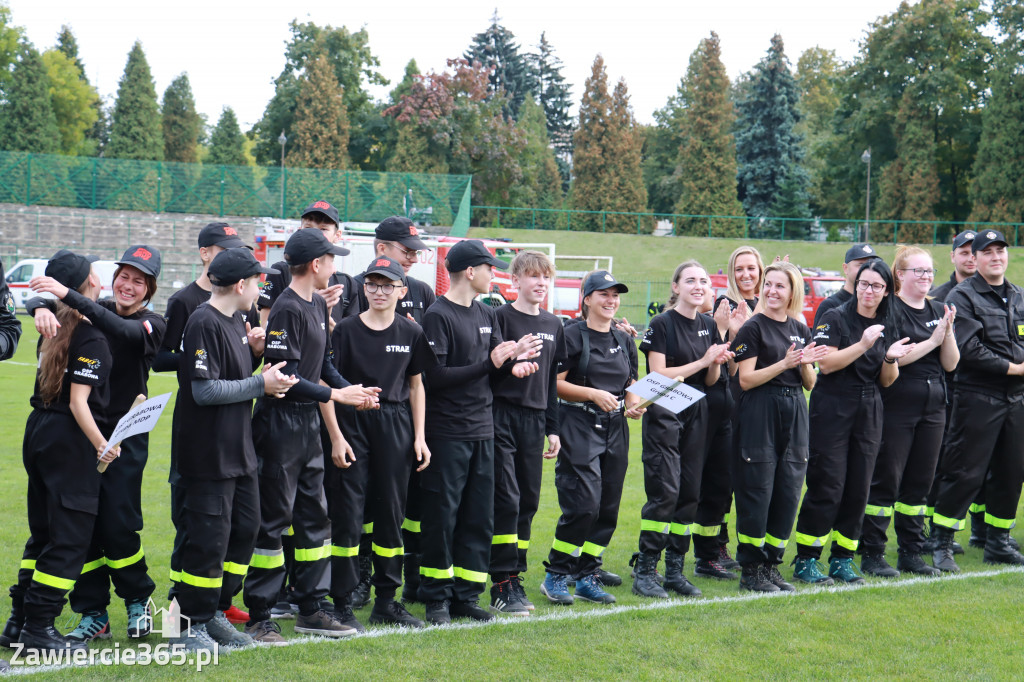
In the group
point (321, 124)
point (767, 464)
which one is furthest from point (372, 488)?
point (321, 124)

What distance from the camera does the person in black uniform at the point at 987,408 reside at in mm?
7840

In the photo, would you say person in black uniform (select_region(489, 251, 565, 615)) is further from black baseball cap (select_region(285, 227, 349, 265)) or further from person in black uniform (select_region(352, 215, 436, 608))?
black baseball cap (select_region(285, 227, 349, 265))

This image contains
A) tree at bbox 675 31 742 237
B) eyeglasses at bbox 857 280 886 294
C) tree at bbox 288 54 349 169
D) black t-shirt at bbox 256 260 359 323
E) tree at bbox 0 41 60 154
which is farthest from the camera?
tree at bbox 0 41 60 154

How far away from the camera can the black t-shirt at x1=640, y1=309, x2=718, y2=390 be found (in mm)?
7039

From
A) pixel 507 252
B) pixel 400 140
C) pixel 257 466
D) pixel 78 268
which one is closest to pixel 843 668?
pixel 257 466

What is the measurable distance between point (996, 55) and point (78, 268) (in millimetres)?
55521

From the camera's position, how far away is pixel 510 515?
6.36 m

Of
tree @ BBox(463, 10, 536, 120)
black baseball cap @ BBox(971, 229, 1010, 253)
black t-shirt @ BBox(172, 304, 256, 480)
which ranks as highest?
tree @ BBox(463, 10, 536, 120)

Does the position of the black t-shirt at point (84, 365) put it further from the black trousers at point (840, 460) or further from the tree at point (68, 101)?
the tree at point (68, 101)

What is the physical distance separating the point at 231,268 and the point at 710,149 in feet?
178

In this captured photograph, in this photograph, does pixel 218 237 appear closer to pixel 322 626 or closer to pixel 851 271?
pixel 322 626

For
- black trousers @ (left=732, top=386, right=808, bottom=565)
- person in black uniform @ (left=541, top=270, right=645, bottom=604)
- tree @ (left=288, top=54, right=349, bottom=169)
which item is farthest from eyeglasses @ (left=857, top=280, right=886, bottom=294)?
tree @ (left=288, top=54, right=349, bottom=169)

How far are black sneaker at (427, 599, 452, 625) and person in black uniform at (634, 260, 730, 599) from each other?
1.52m

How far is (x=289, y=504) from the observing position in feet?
18.2
